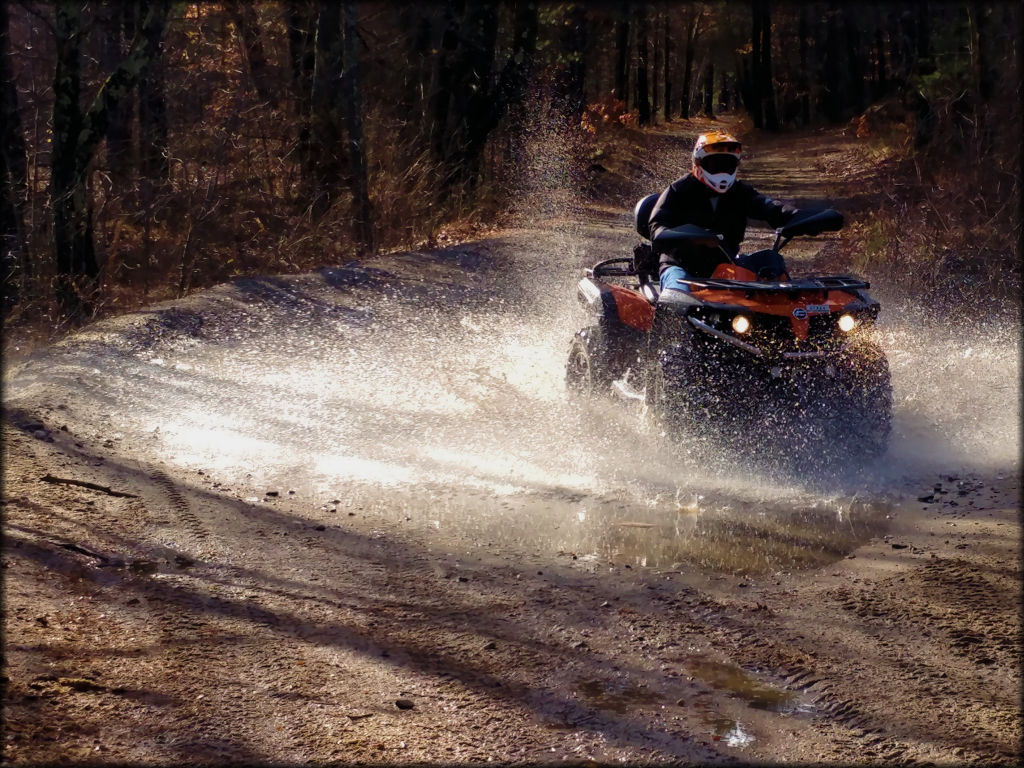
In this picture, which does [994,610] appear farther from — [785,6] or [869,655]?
[785,6]

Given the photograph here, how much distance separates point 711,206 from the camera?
25.4 feet

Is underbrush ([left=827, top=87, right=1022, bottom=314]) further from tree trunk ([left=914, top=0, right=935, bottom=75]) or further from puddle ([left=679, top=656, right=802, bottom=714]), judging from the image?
tree trunk ([left=914, top=0, right=935, bottom=75])

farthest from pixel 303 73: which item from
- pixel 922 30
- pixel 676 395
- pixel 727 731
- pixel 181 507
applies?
pixel 727 731

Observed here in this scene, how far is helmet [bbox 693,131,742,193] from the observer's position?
7.41 metres

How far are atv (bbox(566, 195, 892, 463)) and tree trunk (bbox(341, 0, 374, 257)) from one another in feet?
32.1

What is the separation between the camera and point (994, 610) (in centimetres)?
459

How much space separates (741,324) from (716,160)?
60.5 inches

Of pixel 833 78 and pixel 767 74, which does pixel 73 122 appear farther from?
pixel 767 74

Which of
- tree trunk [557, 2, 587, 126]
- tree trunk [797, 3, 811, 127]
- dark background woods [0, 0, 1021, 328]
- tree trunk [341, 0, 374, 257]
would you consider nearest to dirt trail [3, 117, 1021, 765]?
dark background woods [0, 0, 1021, 328]

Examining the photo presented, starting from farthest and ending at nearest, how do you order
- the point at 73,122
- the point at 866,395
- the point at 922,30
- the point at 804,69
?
the point at 804,69 < the point at 922,30 < the point at 73,122 < the point at 866,395

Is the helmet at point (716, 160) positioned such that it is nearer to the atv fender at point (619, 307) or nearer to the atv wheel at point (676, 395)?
the atv fender at point (619, 307)

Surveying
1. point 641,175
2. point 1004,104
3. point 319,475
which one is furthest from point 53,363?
point 641,175

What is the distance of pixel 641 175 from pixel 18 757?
2748 cm

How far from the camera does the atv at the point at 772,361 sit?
645cm
